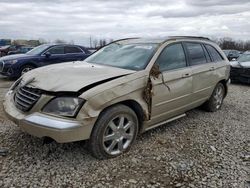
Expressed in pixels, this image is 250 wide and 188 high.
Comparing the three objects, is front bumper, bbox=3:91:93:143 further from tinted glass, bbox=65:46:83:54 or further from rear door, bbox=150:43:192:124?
tinted glass, bbox=65:46:83:54

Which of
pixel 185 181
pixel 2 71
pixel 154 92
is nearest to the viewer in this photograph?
pixel 185 181

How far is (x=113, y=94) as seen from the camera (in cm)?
356

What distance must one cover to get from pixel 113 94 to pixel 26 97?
3.73ft

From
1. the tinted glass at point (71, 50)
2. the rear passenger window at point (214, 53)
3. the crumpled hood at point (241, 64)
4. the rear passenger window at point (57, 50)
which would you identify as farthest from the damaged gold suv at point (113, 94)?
the tinted glass at point (71, 50)

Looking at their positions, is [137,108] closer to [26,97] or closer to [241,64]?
[26,97]

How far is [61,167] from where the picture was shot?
351cm

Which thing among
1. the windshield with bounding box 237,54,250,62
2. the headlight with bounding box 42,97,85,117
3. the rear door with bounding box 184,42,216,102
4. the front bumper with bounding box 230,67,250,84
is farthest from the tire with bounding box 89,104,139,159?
the windshield with bounding box 237,54,250,62

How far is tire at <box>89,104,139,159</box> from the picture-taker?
3.52m

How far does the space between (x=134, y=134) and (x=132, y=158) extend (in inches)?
14.2

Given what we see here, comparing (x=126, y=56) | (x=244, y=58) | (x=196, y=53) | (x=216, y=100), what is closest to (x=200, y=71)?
(x=196, y=53)

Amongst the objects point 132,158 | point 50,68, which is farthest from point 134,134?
point 50,68

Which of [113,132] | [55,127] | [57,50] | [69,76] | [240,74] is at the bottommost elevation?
[240,74]

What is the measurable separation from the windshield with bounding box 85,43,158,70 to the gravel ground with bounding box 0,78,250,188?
1.22 metres

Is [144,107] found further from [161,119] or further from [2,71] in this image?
[2,71]
